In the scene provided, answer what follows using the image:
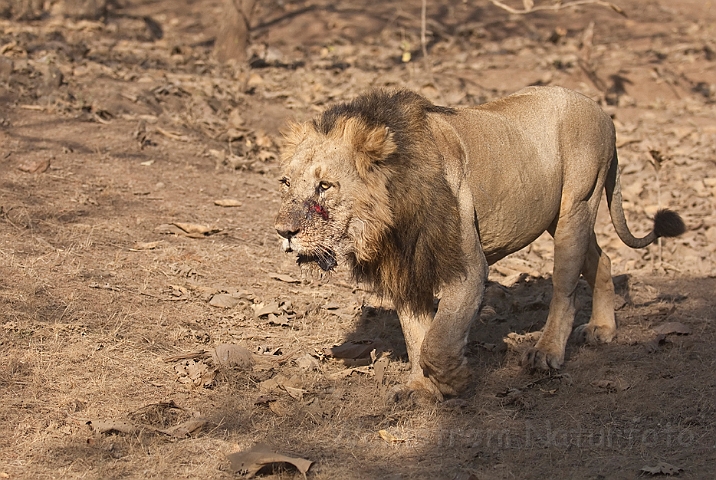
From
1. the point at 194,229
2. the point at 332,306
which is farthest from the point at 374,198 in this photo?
the point at 194,229

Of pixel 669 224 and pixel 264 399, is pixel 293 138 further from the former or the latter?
pixel 669 224

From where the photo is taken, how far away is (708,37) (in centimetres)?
1569

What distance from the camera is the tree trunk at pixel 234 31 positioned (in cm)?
1279

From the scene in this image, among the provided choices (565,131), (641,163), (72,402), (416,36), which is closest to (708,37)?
(416,36)

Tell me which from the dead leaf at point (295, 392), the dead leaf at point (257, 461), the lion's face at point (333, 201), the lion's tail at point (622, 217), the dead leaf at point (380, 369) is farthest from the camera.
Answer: the lion's tail at point (622, 217)

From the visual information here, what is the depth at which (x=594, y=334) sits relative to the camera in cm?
597

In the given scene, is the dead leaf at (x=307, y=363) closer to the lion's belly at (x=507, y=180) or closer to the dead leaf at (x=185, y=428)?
the dead leaf at (x=185, y=428)

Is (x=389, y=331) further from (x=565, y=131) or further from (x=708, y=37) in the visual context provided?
(x=708, y=37)

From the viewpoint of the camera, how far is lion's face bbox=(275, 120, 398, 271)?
408 centimetres

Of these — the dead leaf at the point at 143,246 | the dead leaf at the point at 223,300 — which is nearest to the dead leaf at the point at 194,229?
the dead leaf at the point at 143,246

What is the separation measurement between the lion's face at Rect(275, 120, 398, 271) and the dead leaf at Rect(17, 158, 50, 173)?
4025mm

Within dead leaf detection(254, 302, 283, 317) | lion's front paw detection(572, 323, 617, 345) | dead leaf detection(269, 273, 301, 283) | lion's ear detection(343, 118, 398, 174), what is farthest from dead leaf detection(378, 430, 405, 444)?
dead leaf detection(269, 273, 301, 283)

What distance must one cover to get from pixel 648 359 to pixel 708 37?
11849mm

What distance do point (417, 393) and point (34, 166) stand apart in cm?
432
